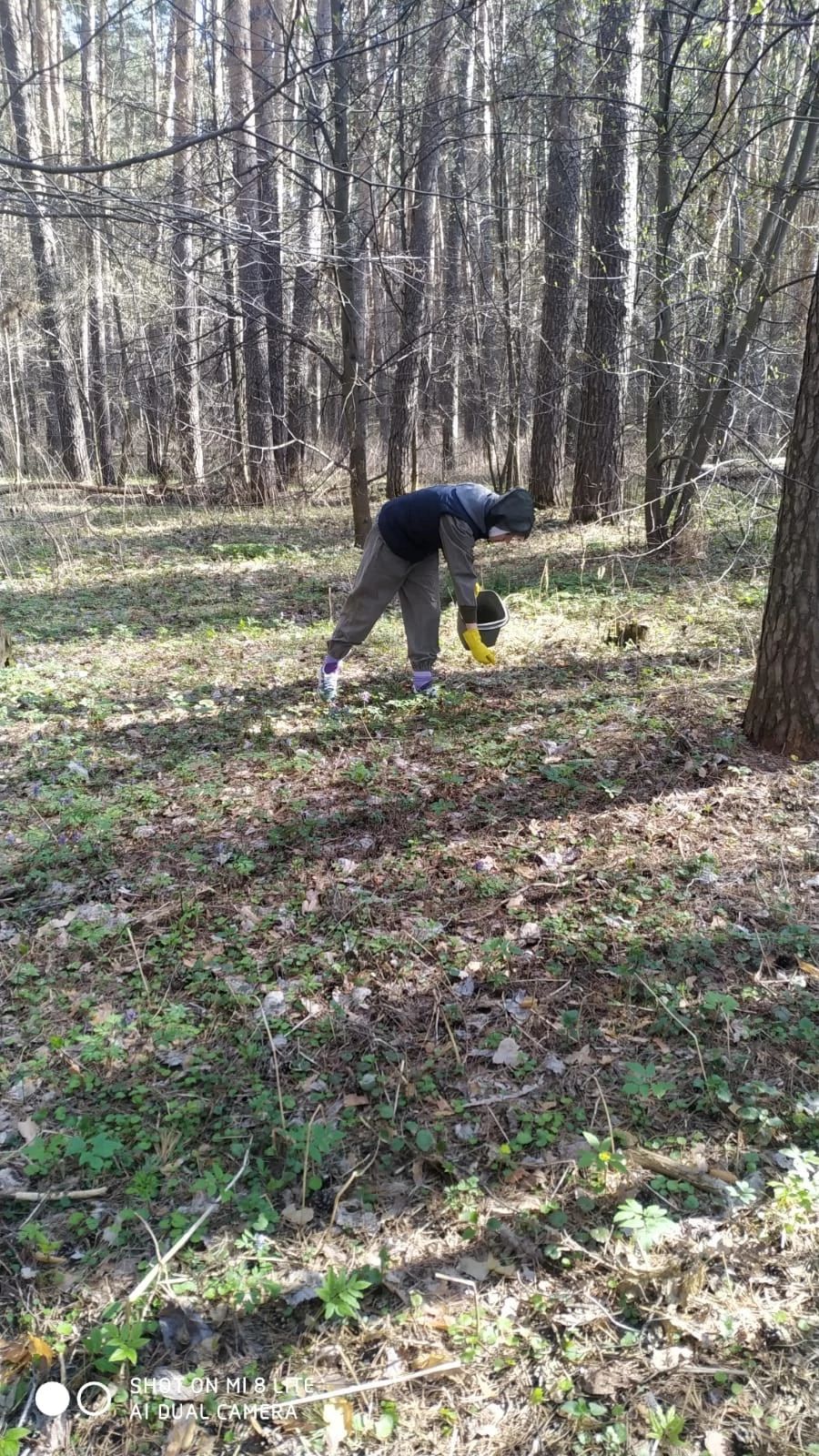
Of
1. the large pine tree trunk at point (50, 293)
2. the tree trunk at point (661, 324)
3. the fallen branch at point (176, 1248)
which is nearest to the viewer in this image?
the fallen branch at point (176, 1248)

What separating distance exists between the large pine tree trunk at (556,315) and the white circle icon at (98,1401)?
11235mm

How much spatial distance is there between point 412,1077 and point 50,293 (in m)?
15.2

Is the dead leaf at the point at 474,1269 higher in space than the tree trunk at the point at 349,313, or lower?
lower

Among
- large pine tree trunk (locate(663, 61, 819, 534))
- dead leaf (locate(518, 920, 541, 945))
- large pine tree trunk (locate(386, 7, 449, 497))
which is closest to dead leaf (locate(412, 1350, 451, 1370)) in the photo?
dead leaf (locate(518, 920, 541, 945))

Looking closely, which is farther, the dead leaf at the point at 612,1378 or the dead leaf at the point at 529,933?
the dead leaf at the point at 529,933

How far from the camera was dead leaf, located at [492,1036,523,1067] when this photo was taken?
3.09 meters

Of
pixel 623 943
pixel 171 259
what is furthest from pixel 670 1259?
pixel 171 259

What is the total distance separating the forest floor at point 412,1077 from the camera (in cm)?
212

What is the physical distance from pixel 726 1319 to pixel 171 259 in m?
5.86

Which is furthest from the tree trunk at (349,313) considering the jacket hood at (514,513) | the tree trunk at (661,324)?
the jacket hood at (514,513)

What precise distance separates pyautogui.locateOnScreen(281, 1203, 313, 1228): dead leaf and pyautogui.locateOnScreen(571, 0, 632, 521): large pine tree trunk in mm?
8223

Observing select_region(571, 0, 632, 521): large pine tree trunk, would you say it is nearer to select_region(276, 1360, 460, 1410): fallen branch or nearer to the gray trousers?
the gray trousers

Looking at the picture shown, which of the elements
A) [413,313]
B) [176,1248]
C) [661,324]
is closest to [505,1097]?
[176,1248]

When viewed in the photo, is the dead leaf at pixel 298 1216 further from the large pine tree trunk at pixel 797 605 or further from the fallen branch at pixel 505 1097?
the large pine tree trunk at pixel 797 605
